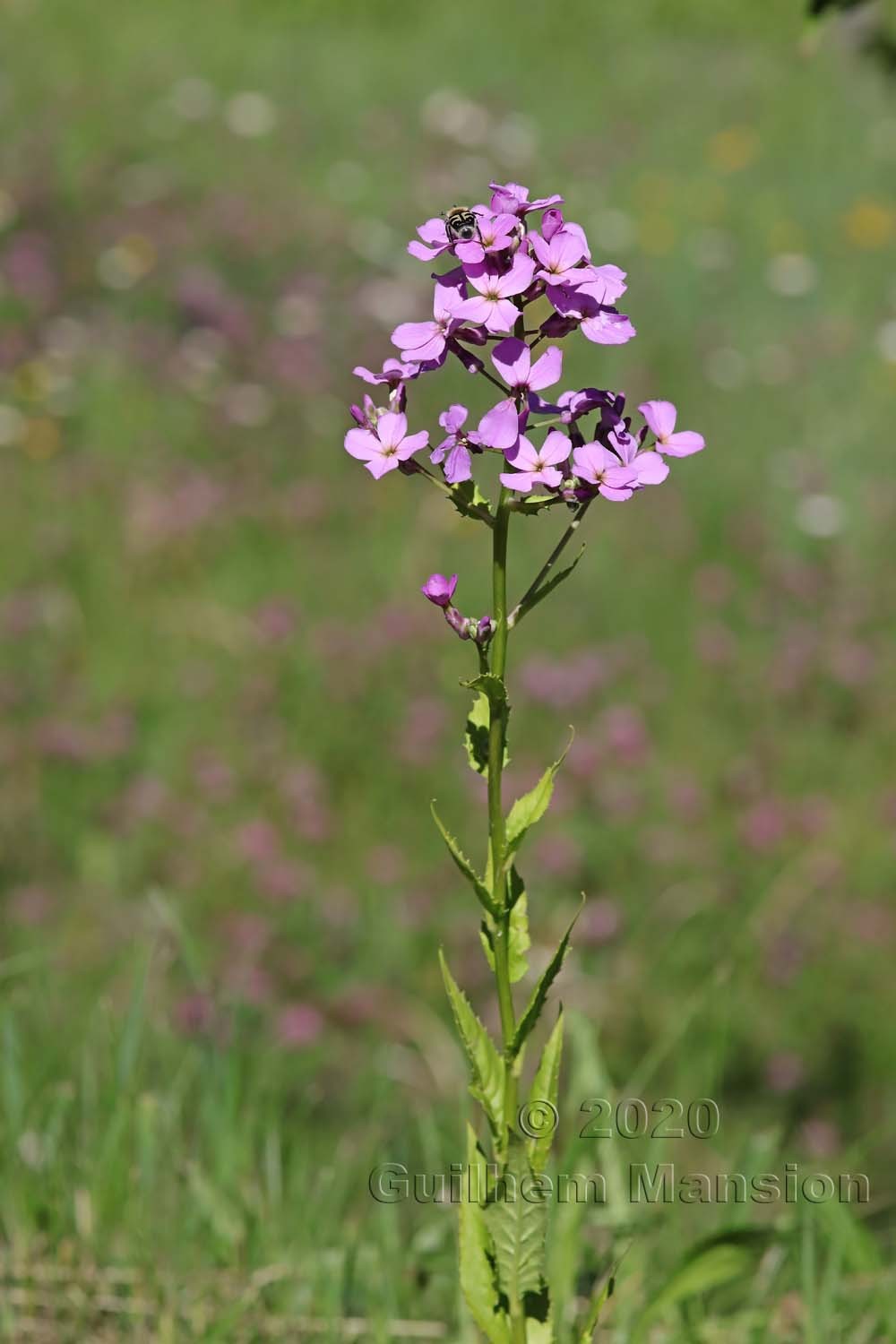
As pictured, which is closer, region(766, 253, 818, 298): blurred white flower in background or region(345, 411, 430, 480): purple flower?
region(345, 411, 430, 480): purple flower

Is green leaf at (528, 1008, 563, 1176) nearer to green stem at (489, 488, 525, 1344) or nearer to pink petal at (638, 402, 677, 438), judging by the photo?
green stem at (489, 488, 525, 1344)

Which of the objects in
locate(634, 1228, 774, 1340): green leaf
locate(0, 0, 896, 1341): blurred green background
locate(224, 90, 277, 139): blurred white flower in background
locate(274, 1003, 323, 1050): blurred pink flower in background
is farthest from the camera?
locate(224, 90, 277, 139): blurred white flower in background

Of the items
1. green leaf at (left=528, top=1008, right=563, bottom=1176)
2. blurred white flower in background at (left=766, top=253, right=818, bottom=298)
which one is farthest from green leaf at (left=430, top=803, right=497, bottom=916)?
blurred white flower in background at (left=766, top=253, right=818, bottom=298)

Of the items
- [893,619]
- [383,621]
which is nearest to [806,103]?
[893,619]

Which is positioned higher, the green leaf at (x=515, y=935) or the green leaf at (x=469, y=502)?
the green leaf at (x=469, y=502)

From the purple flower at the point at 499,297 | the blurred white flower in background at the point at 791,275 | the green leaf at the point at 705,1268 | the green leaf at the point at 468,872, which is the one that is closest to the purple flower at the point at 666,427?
the purple flower at the point at 499,297

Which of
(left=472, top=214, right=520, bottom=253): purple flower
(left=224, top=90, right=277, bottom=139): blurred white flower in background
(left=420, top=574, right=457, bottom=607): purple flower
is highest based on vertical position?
(left=224, top=90, right=277, bottom=139): blurred white flower in background

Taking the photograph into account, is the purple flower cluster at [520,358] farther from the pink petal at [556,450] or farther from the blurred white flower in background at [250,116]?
the blurred white flower in background at [250,116]
